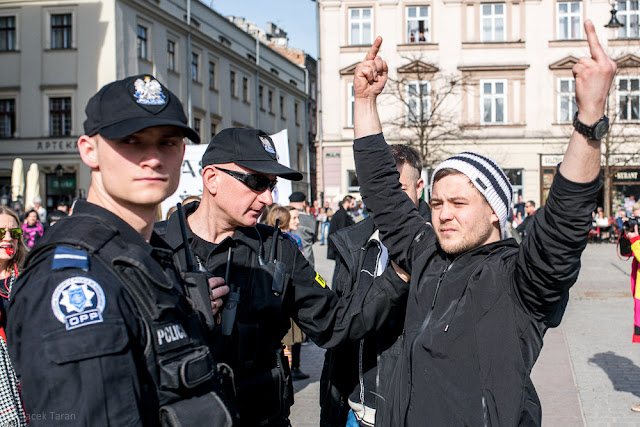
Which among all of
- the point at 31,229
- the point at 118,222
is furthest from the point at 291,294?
the point at 31,229

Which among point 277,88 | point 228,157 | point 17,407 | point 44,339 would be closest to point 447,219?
point 228,157

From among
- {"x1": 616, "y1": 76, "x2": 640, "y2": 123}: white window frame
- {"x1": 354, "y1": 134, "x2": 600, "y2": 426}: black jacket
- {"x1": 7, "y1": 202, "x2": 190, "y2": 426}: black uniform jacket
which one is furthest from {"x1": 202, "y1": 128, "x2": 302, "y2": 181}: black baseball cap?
{"x1": 616, "y1": 76, "x2": 640, "y2": 123}: white window frame

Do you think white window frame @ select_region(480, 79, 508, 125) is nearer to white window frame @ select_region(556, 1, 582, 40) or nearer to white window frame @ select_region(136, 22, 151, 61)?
white window frame @ select_region(556, 1, 582, 40)

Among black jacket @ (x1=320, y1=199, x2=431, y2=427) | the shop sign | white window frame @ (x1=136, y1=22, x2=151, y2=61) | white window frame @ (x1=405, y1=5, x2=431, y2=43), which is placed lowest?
black jacket @ (x1=320, y1=199, x2=431, y2=427)

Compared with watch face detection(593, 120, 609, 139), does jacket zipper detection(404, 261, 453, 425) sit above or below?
below

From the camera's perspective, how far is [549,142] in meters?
32.2

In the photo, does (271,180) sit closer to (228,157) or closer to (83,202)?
(228,157)

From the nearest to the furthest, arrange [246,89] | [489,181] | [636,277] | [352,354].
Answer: [489,181] < [352,354] < [636,277] < [246,89]

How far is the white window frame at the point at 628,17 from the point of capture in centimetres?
3195

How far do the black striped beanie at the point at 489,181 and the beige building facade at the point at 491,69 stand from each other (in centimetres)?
2942

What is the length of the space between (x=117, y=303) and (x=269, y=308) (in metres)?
1.26

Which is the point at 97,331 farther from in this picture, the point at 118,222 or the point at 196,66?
the point at 196,66

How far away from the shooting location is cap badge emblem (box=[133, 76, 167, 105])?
6.32 ft

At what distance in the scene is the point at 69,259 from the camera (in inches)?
66.5
